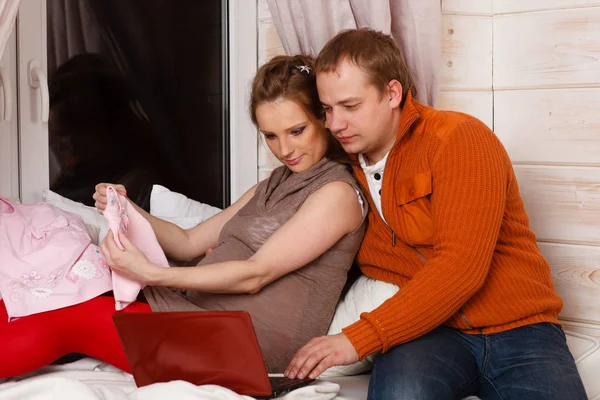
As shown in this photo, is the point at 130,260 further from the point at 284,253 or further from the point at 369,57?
the point at 369,57

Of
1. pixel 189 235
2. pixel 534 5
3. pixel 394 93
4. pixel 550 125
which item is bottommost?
pixel 189 235

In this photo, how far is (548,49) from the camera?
224 centimetres

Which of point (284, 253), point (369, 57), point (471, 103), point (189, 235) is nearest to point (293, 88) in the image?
point (369, 57)

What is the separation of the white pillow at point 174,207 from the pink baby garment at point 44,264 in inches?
19.2

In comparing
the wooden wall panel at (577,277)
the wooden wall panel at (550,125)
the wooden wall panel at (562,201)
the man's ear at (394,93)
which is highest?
the man's ear at (394,93)

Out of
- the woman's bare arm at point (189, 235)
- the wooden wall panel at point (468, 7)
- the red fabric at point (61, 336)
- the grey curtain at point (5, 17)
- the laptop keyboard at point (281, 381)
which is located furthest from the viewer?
the wooden wall panel at point (468, 7)

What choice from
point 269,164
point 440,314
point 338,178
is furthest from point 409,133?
point 269,164

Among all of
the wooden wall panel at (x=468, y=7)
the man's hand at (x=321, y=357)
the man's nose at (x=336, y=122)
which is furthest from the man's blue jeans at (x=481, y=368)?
the wooden wall panel at (x=468, y=7)

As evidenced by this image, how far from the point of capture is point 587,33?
2178mm

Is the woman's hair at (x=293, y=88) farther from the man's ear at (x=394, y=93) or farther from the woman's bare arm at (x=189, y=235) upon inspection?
the woman's bare arm at (x=189, y=235)

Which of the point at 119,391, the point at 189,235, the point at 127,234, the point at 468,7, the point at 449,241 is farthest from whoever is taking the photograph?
the point at 468,7

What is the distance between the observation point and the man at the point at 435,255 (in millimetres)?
1430

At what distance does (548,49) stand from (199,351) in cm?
148

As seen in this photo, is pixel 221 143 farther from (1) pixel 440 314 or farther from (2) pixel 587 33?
(1) pixel 440 314
